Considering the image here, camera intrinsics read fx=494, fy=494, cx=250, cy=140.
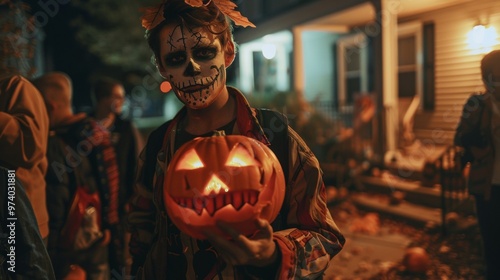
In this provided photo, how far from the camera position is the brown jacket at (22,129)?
8.73 ft

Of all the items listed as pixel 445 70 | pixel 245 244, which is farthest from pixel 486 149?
pixel 445 70

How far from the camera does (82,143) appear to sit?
4.12m

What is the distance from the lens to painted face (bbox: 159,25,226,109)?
1.84m

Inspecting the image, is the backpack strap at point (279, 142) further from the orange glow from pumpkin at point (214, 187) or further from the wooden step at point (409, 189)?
the wooden step at point (409, 189)

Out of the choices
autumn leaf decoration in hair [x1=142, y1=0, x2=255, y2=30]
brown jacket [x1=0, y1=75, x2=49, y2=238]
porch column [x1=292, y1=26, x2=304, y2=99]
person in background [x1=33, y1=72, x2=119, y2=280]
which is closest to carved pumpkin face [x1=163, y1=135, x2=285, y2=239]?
autumn leaf decoration in hair [x1=142, y1=0, x2=255, y2=30]

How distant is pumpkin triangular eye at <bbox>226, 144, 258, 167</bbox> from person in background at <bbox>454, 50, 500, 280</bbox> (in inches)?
81.2

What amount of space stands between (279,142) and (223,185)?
32 centimetres

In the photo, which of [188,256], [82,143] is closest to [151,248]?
[188,256]

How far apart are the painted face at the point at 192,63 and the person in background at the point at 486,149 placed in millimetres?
2027

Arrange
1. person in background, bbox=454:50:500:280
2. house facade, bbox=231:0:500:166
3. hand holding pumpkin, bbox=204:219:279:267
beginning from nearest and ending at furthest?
hand holding pumpkin, bbox=204:219:279:267
person in background, bbox=454:50:500:280
house facade, bbox=231:0:500:166

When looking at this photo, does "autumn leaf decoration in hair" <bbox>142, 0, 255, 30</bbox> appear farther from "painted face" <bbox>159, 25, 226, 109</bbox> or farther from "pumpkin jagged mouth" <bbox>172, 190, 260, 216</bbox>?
"pumpkin jagged mouth" <bbox>172, 190, 260, 216</bbox>

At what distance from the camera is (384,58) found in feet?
32.6

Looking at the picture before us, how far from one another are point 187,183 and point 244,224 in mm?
254

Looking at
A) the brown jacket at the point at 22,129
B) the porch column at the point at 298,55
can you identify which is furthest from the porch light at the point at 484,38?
the porch column at the point at 298,55
